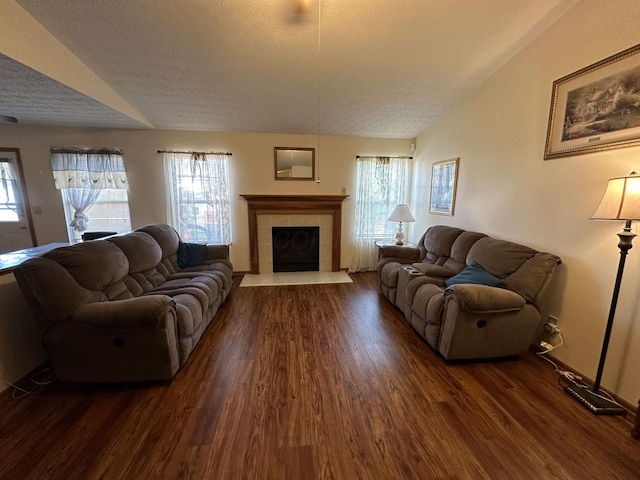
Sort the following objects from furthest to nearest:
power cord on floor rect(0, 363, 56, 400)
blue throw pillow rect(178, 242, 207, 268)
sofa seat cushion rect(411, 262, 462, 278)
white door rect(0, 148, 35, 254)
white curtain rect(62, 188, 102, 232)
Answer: white curtain rect(62, 188, 102, 232) < white door rect(0, 148, 35, 254) < blue throw pillow rect(178, 242, 207, 268) < sofa seat cushion rect(411, 262, 462, 278) < power cord on floor rect(0, 363, 56, 400)

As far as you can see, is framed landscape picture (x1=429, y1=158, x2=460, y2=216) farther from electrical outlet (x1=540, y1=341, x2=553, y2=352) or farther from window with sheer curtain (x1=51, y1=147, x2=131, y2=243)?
window with sheer curtain (x1=51, y1=147, x2=131, y2=243)

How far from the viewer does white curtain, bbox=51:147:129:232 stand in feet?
12.1

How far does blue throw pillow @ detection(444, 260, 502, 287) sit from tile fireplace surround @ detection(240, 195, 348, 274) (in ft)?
7.66

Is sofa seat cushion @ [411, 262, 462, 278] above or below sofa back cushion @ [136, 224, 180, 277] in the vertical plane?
below

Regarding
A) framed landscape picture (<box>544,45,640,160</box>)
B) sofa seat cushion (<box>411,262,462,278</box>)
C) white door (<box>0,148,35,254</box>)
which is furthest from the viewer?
white door (<box>0,148,35,254</box>)

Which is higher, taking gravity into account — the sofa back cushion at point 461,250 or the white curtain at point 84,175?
the white curtain at point 84,175

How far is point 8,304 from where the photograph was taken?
179 cm

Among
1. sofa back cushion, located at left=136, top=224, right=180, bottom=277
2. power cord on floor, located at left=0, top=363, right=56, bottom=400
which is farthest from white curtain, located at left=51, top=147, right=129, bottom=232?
power cord on floor, located at left=0, top=363, right=56, bottom=400

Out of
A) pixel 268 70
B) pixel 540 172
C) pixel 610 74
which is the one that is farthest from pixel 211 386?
pixel 610 74

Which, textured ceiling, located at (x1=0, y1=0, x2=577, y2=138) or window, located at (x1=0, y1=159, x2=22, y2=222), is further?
window, located at (x1=0, y1=159, x2=22, y2=222)

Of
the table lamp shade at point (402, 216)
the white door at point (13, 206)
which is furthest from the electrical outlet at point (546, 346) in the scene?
the white door at point (13, 206)

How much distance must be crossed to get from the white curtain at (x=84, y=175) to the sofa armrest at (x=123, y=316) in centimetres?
296

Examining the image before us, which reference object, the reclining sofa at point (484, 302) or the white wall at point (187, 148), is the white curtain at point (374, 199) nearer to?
the white wall at point (187, 148)

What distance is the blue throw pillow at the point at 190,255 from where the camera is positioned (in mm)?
3258
